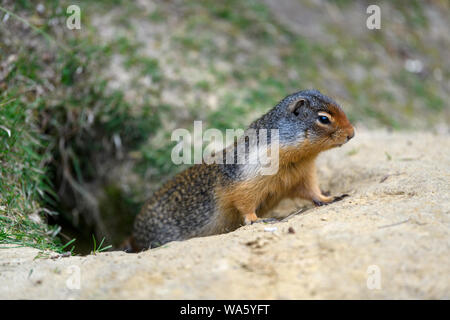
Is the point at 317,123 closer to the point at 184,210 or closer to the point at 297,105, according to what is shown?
the point at 297,105

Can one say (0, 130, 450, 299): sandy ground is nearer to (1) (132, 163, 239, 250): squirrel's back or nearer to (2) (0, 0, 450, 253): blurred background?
(2) (0, 0, 450, 253): blurred background

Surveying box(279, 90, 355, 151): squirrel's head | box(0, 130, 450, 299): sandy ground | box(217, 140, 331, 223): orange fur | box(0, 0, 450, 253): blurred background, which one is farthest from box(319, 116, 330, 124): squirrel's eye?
box(0, 0, 450, 253): blurred background

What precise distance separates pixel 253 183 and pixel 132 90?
3.49 meters

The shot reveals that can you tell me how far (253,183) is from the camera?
4.51m

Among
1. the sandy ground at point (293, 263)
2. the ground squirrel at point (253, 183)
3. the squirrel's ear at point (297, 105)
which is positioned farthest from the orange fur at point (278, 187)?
the sandy ground at point (293, 263)

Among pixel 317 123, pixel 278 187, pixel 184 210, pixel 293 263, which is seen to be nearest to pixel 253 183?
pixel 278 187

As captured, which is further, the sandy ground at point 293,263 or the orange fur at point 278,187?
the orange fur at point 278,187

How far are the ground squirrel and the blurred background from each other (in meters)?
1.27

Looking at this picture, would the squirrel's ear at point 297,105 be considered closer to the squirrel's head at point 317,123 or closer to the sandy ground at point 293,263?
the squirrel's head at point 317,123

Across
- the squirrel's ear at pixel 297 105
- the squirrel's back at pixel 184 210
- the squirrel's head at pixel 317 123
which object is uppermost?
the squirrel's ear at pixel 297 105

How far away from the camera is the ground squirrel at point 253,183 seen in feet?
14.6

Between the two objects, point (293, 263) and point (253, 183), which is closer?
point (293, 263)

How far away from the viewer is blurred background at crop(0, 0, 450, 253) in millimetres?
5789
